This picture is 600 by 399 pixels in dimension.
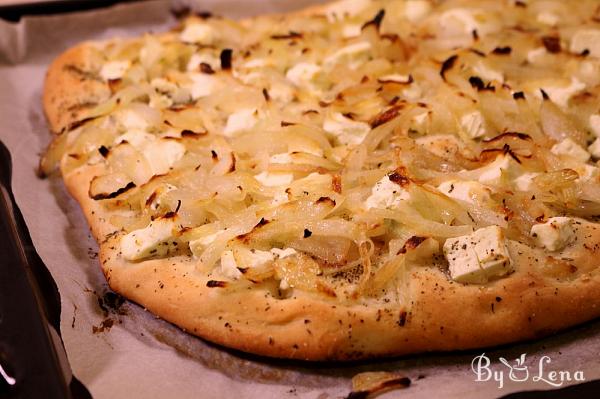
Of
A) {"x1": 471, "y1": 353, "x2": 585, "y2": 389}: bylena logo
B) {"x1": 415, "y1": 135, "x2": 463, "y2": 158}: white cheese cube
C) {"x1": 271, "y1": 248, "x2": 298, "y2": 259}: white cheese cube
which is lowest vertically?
{"x1": 471, "y1": 353, "x2": 585, "y2": 389}: bylena logo

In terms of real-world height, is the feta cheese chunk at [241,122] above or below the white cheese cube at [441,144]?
above

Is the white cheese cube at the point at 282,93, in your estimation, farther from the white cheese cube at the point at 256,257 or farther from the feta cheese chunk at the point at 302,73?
the white cheese cube at the point at 256,257

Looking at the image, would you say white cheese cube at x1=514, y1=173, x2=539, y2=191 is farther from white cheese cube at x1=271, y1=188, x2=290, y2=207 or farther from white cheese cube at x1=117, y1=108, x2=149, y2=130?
white cheese cube at x1=117, y1=108, x2=149, y2=130

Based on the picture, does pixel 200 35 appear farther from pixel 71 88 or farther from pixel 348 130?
pixel 348 130

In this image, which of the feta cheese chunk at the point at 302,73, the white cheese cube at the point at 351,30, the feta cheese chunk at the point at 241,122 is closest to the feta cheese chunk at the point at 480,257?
the feta cheese chunk at the point at 241,122

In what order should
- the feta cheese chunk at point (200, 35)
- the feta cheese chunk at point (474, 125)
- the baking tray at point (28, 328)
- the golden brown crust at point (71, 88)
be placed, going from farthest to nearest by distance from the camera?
the feta cheese chunk at point (200, 35), the golden brown crust at point (71, 88), the feta cheese chunk at point (474, 125), the baking tray at point (28, 328)

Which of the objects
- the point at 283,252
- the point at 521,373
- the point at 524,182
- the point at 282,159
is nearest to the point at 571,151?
the point at 524,182

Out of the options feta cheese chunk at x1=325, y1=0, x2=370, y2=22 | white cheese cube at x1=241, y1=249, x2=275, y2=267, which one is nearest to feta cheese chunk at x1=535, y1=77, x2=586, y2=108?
feta cheese chunk at x1=325, y1=0, x2=370, y2=22
